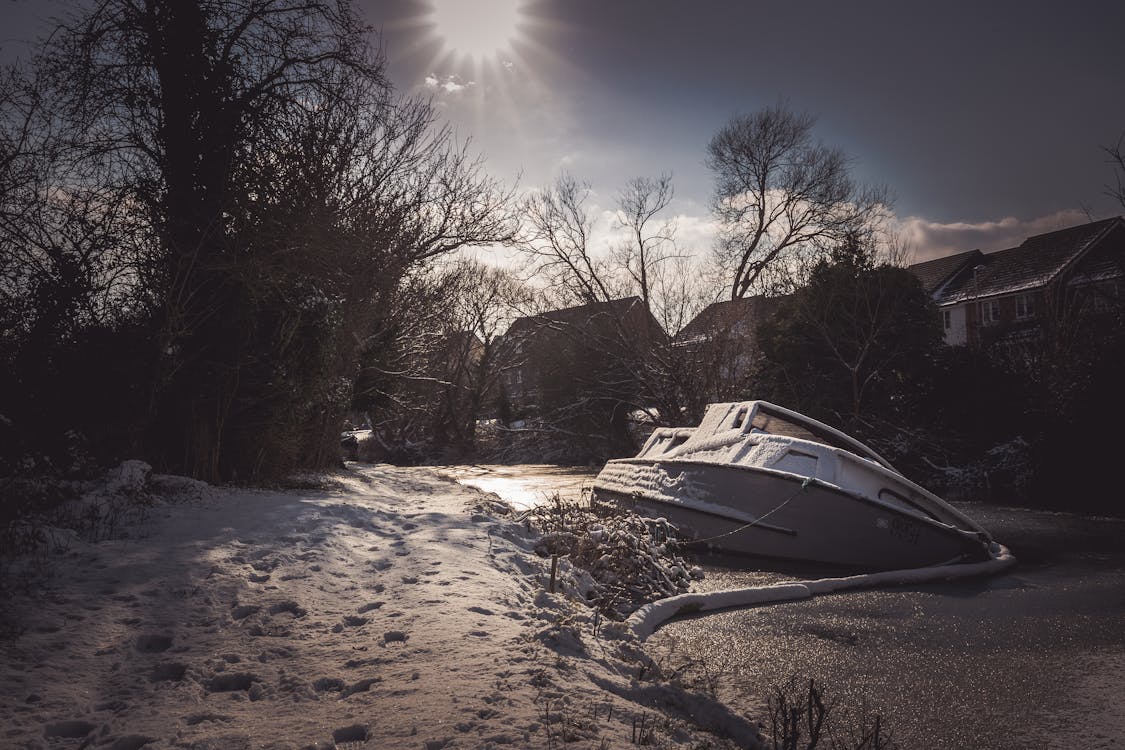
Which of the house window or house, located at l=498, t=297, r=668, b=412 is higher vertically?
the house window

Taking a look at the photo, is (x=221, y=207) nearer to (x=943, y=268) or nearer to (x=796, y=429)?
(x=796, y=429)

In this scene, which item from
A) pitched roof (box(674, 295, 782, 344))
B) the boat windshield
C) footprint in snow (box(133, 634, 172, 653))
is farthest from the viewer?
pitched roof (box(674, 295, 782, 344))

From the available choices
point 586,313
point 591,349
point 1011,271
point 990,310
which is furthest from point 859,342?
point 1011,271

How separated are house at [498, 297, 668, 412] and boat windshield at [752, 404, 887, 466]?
1277 centimetres

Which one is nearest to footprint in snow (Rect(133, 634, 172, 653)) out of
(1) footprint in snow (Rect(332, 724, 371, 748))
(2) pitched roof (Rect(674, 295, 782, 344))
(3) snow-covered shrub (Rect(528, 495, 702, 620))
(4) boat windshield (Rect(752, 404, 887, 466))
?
(1) footprint in snow (Rect(332, 724, 371, 748))

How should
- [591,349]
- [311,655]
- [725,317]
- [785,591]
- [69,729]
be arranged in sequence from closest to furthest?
[69,729] < [311,655] < [785,591] < [725,317] < [591,349]

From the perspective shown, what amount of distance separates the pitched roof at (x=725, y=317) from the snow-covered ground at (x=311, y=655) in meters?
18.3

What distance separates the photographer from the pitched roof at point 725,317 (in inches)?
894

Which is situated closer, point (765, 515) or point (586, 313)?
point (765, 515)

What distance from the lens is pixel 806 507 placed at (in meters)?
7.52

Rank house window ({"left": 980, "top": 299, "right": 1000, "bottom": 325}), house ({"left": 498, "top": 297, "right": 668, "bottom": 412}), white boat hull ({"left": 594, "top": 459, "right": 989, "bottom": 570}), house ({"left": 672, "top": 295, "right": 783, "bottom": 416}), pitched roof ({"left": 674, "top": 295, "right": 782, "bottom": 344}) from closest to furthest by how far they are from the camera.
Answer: white boat hull ({"left": 594, "top": 459, "right": 989, "bottom": 570})
house ({"left": 672, "top": 295, "right": 783, "bottom": 416})
pitched roof ({"left": 674, "top": 295, "right": 782, "bottom": 344})
house ({"left": 498, "top": 297, "right": 668, "bottom": 412})
house window ({"left": 980, "top": 299, "right": 1000, "bottom": 325})

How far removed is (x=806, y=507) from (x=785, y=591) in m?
1.83

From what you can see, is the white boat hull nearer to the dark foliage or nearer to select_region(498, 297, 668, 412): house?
the dark foliage

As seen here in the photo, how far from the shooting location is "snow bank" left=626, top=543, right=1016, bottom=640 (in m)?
4.97
